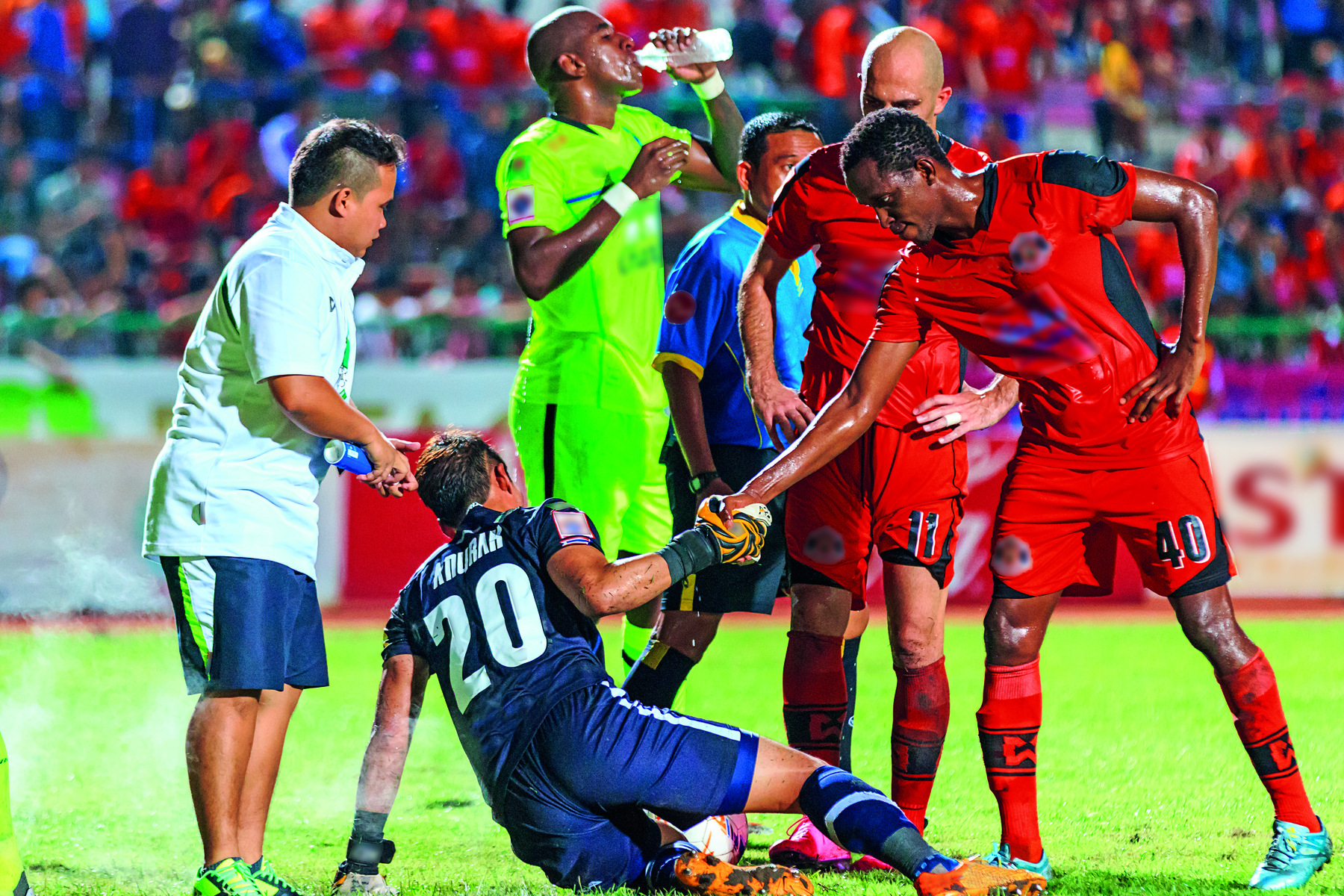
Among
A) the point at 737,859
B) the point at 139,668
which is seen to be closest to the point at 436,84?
the point at 139,668

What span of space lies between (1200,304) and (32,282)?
1033 cm

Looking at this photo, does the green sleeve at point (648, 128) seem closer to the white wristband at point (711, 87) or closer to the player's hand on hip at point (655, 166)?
the white wristband at point (711, 87)

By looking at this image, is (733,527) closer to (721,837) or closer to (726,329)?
(721,837)

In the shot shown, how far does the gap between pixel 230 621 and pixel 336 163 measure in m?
1.29

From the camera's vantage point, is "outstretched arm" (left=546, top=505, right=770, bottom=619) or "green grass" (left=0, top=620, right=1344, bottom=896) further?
"green grass" (left=0, top=620, right=1344, bottom=896)

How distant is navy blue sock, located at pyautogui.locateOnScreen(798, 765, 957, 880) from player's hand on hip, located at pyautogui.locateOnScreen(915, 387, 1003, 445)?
1.18 m

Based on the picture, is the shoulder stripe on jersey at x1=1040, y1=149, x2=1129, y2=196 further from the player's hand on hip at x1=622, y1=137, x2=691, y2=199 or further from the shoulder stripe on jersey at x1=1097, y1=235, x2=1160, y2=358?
the player's hand on hip at x1=622, y1=137, x2=691, y2=199

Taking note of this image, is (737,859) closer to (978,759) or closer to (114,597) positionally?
(978,759)

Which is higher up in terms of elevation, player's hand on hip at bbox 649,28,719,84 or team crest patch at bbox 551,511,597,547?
player's hand on hip at bbox 649,28,719,84

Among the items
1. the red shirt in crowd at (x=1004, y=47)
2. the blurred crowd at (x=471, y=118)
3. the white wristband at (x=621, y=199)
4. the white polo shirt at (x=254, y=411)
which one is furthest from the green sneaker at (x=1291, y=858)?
the red shirt in crowd at (x=1004, y=47)

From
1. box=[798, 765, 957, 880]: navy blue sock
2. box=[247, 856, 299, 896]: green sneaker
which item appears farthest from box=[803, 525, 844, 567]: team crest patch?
box=[247, 856, 299, 896]: green sneaker

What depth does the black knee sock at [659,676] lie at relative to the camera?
15.5 ft

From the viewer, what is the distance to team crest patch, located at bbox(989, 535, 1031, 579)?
405 cm

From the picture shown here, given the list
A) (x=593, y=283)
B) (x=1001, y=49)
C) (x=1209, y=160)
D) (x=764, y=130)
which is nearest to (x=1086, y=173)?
(x=764, y=130)
